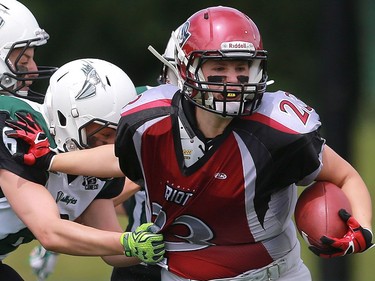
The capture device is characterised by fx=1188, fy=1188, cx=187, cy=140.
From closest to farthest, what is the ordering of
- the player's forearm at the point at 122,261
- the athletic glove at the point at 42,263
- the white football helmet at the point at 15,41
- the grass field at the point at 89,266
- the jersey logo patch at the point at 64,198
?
the jersey logo patch at the point at 64,198 < the player's forearm at the point at 122,261 < the white football helmet at the point at 15,41 < the athletic glove at the point at 42,263 < the grass field at the point at 89,266

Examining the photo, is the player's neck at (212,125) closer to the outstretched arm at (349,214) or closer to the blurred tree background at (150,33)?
the outstretched arm at (349,214)

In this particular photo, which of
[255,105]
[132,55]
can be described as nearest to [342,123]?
[255,105]

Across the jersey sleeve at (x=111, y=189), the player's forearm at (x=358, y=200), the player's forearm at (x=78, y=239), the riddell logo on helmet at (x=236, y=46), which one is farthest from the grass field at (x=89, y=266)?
the riddell logo on helmet at (x=236, y=46)

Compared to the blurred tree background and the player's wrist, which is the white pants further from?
the blurred tree background

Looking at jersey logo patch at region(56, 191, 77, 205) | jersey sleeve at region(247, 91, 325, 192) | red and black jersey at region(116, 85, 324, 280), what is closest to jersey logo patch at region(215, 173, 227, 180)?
red and black jersey at region(116, 85, 324, 280)

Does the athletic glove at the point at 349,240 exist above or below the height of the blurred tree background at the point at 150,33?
above

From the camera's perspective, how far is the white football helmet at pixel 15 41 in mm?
5043

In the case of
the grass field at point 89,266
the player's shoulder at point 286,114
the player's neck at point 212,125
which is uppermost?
the player's shoulder at point 286,114

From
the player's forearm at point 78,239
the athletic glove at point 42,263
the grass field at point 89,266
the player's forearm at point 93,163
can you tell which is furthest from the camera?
the grass field at point 89,266

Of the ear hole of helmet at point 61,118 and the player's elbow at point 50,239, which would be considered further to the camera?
the ear hole of helmet at point 61,118

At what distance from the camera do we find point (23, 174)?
4531 mm

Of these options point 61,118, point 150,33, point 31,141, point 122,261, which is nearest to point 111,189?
point 122,261

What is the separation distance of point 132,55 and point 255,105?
12.4 metres

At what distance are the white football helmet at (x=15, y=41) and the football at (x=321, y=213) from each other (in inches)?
53.2
